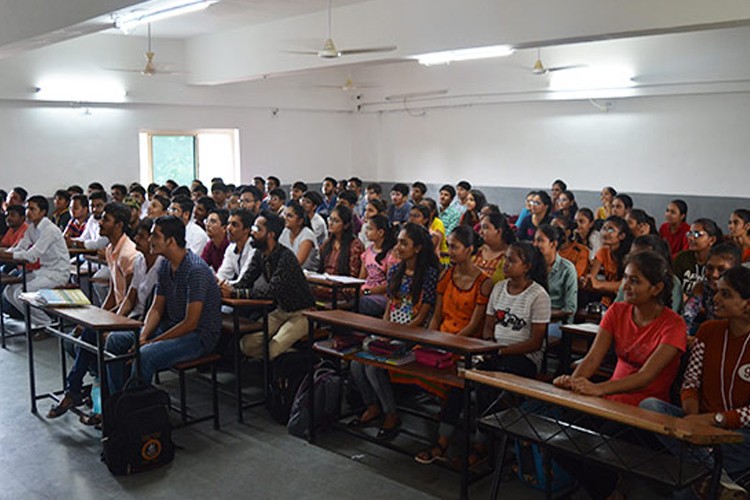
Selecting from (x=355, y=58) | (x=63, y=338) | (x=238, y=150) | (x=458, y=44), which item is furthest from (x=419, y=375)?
(x=238, y=150)

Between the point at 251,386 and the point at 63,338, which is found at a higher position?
the point at 63,338

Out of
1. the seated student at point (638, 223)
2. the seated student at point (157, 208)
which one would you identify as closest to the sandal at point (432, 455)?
the seated student at point (638, 223)

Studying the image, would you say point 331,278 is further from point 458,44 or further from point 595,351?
point 458,44

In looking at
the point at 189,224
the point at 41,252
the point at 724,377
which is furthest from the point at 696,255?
the point at 41,252

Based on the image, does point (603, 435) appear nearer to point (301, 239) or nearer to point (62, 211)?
point (301, 239)

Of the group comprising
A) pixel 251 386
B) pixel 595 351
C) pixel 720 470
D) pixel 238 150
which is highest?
pixel 238 150

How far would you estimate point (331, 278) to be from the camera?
517 centimetres

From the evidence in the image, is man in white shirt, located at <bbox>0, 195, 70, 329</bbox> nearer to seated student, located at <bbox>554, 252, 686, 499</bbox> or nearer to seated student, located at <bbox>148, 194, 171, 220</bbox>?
seated student, located at <bbox>148, 194, 171, 220</bbox>

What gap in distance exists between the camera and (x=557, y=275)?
4.85 m

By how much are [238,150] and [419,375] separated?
32.2ft

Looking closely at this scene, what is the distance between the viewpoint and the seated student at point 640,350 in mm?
3143

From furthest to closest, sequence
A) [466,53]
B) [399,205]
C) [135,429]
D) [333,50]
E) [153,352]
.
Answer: [399,205], [466,53], [333,50], [153,352], [135,429]

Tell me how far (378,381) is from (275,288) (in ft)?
3.14

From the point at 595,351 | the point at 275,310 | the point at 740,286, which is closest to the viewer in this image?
the point at 740,286
